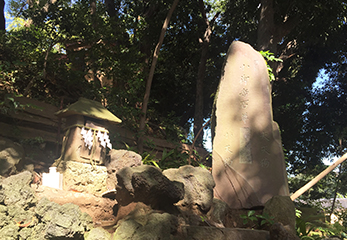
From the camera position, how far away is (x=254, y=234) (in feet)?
10.5

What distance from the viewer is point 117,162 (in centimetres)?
465

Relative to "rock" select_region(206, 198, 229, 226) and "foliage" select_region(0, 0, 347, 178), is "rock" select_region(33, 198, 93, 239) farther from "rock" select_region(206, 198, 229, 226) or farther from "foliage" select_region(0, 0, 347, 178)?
"foliage" select_region(0, 0, 347, 178)

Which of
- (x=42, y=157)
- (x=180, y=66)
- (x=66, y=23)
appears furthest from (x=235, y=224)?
(x=180, y=66)

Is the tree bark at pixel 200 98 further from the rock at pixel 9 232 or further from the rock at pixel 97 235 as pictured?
the rock at pixel 9 232

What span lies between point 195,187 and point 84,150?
5.73 feet

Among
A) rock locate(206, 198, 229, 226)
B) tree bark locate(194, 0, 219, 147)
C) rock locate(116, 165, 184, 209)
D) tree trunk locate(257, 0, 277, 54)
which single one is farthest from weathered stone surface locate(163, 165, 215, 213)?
tree bark locate(194, 0, 219, 147)

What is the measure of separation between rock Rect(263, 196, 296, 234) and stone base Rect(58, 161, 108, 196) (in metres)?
2.41

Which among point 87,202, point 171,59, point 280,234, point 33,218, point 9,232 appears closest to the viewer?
point 9,232

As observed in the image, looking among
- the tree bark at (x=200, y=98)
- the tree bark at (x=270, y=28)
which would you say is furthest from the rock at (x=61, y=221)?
the tree bark at (x=200, y=98)

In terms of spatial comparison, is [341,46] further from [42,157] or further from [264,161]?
[42,157]

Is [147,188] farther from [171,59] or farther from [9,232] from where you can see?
A: [171,59]

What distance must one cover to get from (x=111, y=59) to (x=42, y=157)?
3262 mm

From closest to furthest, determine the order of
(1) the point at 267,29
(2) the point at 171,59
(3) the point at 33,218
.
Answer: (3) the point at 33,218
(1) the point at 267,29
(2) the point at 171,59

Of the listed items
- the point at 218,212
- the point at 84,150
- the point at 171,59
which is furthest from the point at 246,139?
the point at 171,59
